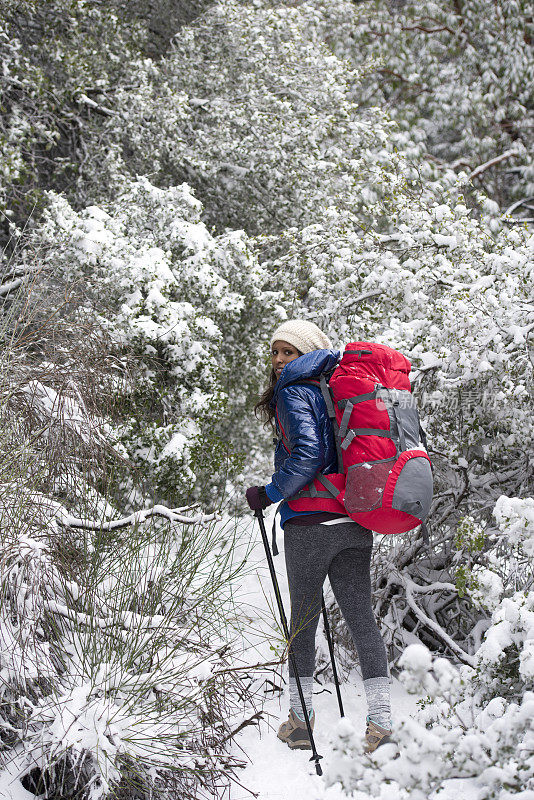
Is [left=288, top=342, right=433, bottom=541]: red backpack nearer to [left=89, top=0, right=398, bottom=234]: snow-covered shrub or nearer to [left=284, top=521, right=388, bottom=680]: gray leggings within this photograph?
[left=284, top=521, right=388, bottom=680]: gray leggings

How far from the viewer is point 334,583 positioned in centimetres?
276

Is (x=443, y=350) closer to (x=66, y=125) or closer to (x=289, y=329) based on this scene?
(x=289, y=329)

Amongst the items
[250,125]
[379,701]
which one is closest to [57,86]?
[250,125]

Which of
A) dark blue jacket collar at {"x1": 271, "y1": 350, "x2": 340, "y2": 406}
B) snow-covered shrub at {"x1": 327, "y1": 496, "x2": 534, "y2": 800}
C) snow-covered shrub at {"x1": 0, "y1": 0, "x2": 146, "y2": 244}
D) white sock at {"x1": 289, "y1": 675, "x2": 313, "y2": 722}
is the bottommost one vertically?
snow-covered shrub at {"x1": 327, "y1": 496, "x2": 534, "y2": 800}

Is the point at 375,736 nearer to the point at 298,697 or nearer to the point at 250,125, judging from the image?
the point at 298,697

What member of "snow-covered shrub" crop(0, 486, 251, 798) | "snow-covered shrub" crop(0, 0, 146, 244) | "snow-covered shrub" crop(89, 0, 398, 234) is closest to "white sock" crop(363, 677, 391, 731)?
"snow-covered shrub" crop(0, 486, 251, 798)

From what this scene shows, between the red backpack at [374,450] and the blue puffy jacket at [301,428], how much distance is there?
40mm

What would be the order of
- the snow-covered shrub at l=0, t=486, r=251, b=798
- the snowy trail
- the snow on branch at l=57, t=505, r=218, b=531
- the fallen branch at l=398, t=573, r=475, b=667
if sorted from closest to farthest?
the snow-covered shrub at l=0, t=486, r=251, b=798 → the snowy trail → the snow on branch at l=57, t=505, r=218, b=531 → the fallen branch at l=398, t=573, r=475, b=667

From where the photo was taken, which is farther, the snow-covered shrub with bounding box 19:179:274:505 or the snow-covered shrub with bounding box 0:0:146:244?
the snow-covered shrub with bounding box 0:0:146:244

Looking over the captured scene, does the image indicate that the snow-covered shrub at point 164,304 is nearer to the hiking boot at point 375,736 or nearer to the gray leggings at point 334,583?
the gray leggings at point 334,583

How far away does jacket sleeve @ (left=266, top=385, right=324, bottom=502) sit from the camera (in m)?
2.61

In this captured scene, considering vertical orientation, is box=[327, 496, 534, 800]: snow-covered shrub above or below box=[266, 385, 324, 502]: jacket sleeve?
below

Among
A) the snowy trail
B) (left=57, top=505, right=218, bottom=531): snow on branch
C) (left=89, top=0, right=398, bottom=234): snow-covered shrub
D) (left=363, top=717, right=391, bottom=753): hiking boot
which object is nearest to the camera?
the snowy trail

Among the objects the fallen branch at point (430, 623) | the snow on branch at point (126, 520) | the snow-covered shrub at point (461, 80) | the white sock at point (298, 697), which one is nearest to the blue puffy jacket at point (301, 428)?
the snow on branch at point (126, 520)
